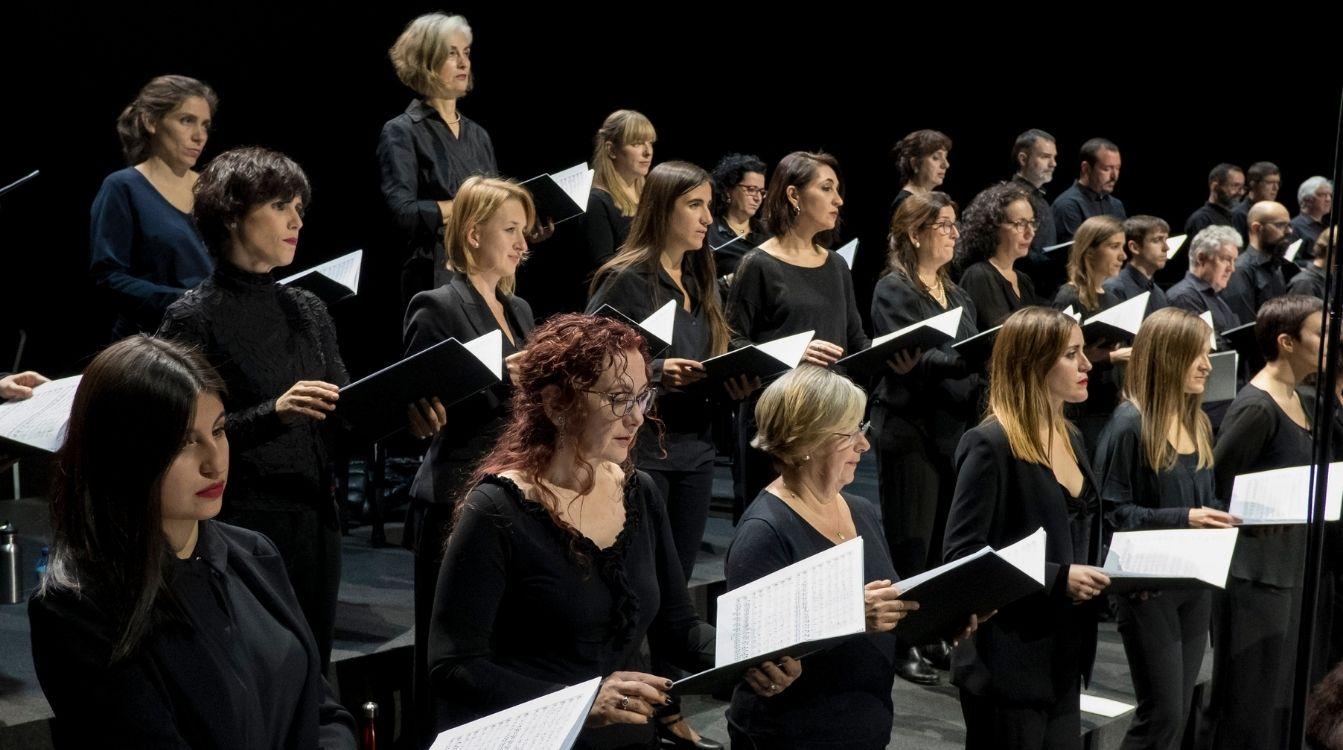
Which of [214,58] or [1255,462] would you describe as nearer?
[1255,462]

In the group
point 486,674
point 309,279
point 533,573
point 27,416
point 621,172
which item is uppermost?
point 621,172

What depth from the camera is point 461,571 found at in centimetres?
201

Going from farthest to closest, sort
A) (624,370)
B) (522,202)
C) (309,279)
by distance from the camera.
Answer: (522,202) → (309,279) → (624,370)

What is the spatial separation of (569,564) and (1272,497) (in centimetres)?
205

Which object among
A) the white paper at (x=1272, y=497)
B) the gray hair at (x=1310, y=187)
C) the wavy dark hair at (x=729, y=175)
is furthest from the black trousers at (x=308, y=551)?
the gray hair at (x=1310, y=187)

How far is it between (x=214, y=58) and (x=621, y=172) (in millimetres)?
1561

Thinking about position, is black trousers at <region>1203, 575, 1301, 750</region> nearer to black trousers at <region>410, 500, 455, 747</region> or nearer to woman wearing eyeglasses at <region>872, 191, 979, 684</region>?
woman wearing eyeglasses at <region>872, 191, 979, 684</region>

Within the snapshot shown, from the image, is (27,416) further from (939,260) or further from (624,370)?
(939,260)

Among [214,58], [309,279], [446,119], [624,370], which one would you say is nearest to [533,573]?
[624,370]

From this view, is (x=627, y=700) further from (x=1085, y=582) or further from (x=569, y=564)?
(x=1085, y=582)

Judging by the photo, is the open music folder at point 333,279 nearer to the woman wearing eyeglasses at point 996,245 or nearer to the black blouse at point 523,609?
the black blouse at point 523,609

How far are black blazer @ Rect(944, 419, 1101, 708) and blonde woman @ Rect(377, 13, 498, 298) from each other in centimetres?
177

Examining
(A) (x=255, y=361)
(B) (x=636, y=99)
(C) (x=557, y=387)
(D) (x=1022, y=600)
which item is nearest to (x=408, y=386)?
(A) (x=255, y=361)

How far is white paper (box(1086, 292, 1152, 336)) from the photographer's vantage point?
4098 mm
